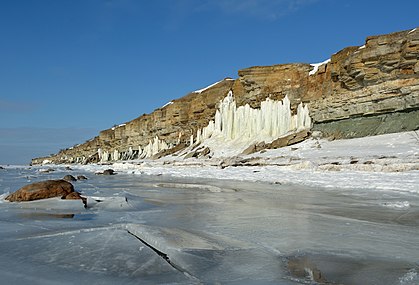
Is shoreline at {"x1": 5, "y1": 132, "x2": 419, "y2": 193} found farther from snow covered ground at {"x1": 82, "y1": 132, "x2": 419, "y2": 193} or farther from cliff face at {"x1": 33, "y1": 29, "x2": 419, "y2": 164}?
cliff face at {"x1": 33, "y1": 29, "x2": 419, "y2": 164}

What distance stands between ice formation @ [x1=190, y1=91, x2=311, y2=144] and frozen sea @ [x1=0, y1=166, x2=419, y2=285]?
35.3 metres

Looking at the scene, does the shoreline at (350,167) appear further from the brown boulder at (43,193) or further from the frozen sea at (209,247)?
the brown boulder at (43,193)

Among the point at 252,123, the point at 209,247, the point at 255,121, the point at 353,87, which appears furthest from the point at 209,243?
the point at 252,123

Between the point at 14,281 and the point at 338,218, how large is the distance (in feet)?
16.9

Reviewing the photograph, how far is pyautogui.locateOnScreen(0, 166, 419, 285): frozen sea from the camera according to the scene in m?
2.96

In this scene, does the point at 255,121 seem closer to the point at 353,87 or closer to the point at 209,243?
the point at 353,87

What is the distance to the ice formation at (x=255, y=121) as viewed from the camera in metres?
41.9

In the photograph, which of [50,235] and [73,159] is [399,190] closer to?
[50,235]

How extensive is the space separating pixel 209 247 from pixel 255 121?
→ 43.1 m

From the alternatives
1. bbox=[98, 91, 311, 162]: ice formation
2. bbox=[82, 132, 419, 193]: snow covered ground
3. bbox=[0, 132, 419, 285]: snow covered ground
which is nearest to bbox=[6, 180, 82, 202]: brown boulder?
bbox=[0, 132, 419, 285]: snow covered ground

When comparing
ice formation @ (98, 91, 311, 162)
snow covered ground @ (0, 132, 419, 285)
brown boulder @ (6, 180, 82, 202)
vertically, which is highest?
ice formation @ (98, 91, 311, 162)

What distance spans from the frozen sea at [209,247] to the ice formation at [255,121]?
35338 mm

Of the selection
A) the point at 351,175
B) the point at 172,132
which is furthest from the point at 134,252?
the point at 172,132

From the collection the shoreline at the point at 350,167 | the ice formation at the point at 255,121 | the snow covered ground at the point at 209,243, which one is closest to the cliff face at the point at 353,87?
the ice formation at the point at 255,121
